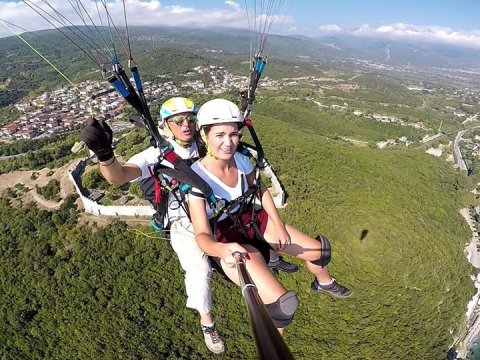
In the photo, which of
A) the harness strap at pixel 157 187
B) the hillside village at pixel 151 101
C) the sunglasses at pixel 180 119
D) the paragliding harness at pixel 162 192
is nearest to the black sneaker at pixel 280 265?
the paragliding harness at pixel 162 192

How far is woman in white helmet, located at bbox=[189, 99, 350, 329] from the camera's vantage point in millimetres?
3918

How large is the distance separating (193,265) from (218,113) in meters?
2.25

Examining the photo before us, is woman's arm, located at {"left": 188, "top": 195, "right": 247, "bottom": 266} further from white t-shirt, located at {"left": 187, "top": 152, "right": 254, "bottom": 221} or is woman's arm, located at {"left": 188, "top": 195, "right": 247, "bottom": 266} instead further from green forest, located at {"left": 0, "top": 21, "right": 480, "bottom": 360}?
green forest, located at {"left": 0, "top": 21, "right": 480, "bottom": 360}

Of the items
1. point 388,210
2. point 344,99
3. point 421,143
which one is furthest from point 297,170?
point 344,99

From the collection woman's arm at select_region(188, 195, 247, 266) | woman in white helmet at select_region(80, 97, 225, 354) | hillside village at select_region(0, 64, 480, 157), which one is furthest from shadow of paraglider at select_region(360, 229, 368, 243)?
hillside village at select_region(0, 64, 480, 157)

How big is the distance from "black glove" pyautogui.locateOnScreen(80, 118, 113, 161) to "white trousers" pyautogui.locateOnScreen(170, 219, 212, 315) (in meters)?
1.74

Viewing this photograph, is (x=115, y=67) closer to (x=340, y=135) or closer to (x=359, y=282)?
(x=359, y=282)

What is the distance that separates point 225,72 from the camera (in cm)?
12581

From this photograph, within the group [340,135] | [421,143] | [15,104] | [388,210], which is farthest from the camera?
[15,104]

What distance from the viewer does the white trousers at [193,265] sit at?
489 centimetres

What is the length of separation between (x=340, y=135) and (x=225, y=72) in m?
73.4

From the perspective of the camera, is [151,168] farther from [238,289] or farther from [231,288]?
[231,288]

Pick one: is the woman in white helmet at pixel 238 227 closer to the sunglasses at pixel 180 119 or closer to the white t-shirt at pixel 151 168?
the white t-shirt at pixel 151 168

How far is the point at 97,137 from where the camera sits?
3668 mm
